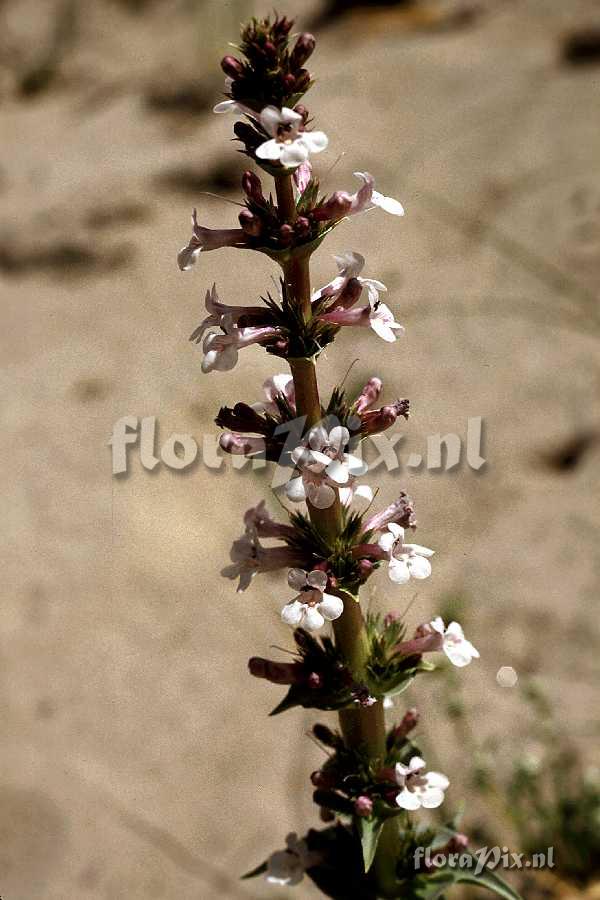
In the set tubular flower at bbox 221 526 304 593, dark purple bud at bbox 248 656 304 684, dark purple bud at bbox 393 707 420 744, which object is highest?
tubular flower at bbox 221 526 304 593

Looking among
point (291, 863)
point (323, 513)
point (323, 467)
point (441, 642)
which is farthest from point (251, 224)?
point (291, 863)

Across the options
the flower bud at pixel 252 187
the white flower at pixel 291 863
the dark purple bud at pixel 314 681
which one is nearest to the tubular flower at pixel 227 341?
the flower bud at pixel 252 187

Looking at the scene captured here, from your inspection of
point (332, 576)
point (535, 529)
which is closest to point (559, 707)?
point (535, 529)

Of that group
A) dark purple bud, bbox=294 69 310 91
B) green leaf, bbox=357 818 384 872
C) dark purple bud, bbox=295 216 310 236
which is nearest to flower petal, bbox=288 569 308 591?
green leaf, bbox=357 818 384 872

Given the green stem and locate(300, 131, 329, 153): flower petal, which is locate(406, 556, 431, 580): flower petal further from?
locate(300, 131, 329, 153): flower petal

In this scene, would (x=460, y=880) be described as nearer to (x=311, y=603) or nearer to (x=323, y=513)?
(x=311, y=603)

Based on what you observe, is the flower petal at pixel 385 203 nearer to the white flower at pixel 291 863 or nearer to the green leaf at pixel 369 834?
the green leaf at pixel 369 834

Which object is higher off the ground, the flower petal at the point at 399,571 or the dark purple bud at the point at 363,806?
the flower petal at the point at 399,571
